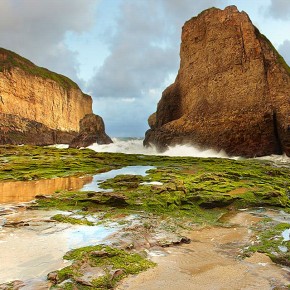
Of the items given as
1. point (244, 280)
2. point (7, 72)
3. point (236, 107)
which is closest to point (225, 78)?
point (236, 107)

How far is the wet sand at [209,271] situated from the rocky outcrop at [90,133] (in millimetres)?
40067

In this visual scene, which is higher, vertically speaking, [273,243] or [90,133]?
[90,133]

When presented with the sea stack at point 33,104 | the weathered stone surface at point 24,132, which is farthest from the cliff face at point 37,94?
the weathered stone surface at point 24,132

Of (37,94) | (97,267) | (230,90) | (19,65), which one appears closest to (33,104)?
(37,94)

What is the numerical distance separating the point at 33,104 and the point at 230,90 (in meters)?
52.1

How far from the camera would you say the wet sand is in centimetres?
360

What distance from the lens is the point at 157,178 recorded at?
39.9 feet

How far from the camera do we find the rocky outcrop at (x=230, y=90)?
25062 mm

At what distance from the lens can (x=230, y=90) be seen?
28.4 metres

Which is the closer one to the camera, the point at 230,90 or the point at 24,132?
the point at 230,90

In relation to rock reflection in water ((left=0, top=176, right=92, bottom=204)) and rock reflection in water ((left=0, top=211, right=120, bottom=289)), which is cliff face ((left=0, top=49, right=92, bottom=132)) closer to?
rock reflection in water ((left=0, top=176, right=92, bottom=204))

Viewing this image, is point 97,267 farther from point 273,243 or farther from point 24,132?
point 24,132

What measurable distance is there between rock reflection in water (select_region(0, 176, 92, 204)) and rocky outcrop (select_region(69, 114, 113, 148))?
1243 inches

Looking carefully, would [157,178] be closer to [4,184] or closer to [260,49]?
[4,184]
